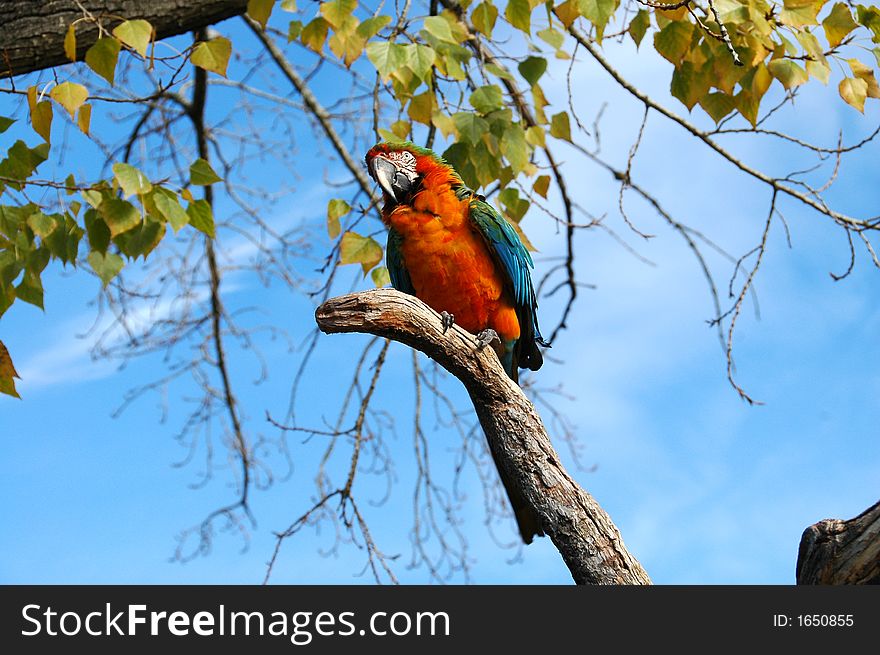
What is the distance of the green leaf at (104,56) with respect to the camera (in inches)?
105

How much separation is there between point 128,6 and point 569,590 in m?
2.82

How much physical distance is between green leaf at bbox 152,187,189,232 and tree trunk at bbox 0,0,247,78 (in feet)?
3.14

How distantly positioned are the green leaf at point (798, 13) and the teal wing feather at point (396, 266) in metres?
1.53

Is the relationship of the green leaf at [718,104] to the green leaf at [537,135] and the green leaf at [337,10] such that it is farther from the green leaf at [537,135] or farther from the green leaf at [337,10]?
the green leaf at [337,10]

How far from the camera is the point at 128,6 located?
10.8 ft

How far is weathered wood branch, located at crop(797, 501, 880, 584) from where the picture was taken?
6.83ft

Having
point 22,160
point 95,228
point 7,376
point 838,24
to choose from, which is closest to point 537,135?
point 838,24

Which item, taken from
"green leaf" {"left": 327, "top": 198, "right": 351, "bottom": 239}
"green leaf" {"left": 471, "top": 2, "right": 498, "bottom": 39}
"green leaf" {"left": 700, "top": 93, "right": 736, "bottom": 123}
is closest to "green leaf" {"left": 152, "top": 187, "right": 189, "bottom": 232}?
"green leaf" {"left": 327, "top": 198, "right": 351, "bottom": 239}

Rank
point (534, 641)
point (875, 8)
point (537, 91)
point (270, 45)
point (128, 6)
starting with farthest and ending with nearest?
point (270, 45)
point (537, 91)
point (128, 6)
point (875, 8)
point (534, 641)

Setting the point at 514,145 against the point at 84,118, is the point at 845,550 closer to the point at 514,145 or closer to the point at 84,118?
the point at 514,145

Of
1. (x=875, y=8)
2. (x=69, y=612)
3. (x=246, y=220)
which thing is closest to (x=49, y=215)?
(x=69, y=612)

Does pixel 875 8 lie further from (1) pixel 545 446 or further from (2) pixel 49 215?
(2) pixel 49 215

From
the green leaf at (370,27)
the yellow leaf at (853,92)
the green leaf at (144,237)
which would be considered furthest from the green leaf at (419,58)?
the yellow leaf at (853,92)

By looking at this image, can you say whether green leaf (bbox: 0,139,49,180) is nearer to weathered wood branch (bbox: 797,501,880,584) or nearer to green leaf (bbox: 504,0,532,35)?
green leaf (bbox: 504,0,532,35)
